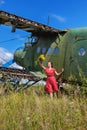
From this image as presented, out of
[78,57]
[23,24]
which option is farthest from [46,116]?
[23,24]

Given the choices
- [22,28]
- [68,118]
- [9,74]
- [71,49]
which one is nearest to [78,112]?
[68,118]

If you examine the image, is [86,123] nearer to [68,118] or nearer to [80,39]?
[68,118]

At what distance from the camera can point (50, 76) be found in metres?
14.1

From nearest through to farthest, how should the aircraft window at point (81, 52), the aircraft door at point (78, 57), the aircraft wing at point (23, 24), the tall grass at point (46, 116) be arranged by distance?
the tall grass at point (46, 116), the aircraft door at point (78, 57), the aircraft window at point (81, 52), the aircraft wing at point (23, 24)

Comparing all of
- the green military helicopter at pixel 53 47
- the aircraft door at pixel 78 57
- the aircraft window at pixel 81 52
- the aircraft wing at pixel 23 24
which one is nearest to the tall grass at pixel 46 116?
the green military helicopter at pixel 53 47

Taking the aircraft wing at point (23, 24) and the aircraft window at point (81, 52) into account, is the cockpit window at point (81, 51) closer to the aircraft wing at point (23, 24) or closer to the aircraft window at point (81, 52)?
the aircraft window at point (81, 52)

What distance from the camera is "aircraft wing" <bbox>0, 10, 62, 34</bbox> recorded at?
15.8 meters

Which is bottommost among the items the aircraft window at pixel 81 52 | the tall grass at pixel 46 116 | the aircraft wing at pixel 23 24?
the tall grass at pixel 46 116

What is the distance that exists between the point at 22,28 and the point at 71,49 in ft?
11.8

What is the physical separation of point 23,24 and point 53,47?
2.09 meters

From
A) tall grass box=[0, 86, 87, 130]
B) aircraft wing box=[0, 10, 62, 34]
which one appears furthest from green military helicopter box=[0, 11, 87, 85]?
tall grass box=[0, 86, 87, 130]

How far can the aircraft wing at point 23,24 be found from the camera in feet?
51.9

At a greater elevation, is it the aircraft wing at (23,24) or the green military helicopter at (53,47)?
the aircraft wing at (23,24)

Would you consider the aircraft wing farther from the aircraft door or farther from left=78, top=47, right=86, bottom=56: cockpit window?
left=78, top=47, right=86, bottom=56: cockpit window
